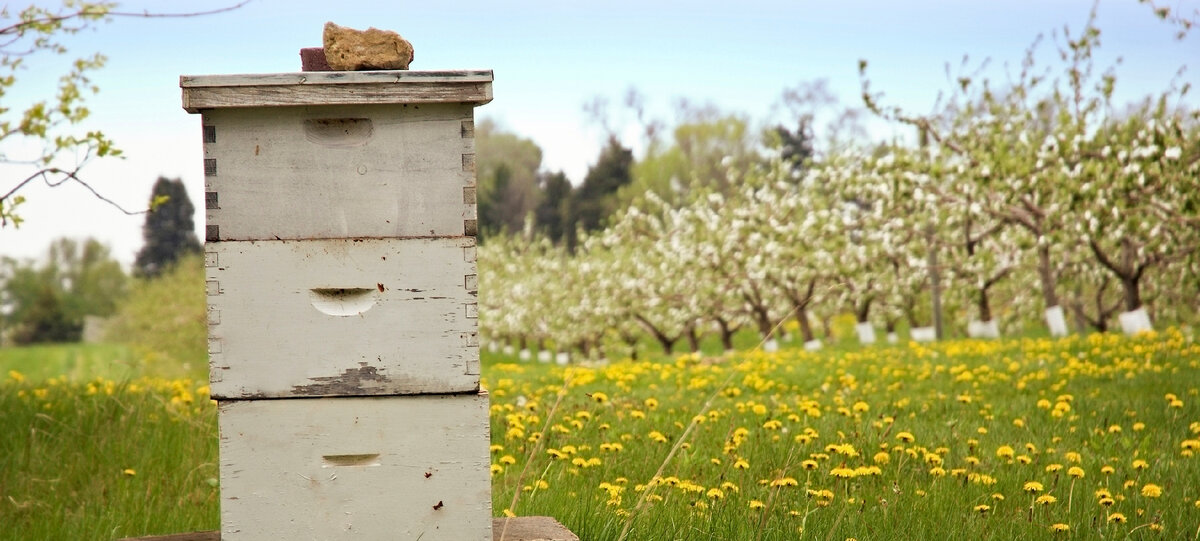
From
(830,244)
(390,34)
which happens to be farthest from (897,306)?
(390,34)

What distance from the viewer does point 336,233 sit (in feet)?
12.5

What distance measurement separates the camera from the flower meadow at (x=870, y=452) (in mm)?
4781

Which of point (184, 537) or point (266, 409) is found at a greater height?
point (266, 409)

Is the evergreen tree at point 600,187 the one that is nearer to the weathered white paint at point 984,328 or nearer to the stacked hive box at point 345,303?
the weathered white paint at point 984,328

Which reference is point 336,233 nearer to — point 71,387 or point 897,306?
point 71,387

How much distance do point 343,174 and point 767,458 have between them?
133 inches

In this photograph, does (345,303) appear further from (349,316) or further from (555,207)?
(555,207)

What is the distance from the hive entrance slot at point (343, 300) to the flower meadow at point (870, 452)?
77 cm

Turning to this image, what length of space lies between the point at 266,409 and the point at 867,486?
336 cm

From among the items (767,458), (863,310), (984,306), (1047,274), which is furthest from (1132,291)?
(767,458)

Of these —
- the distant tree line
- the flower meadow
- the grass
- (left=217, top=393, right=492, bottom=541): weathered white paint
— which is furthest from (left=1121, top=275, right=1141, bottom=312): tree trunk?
the distant tree line

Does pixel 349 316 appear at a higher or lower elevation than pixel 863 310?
higher

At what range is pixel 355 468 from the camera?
382cm

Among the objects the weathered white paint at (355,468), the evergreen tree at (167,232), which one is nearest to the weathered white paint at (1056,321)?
the weathered white paint at (355,468)
